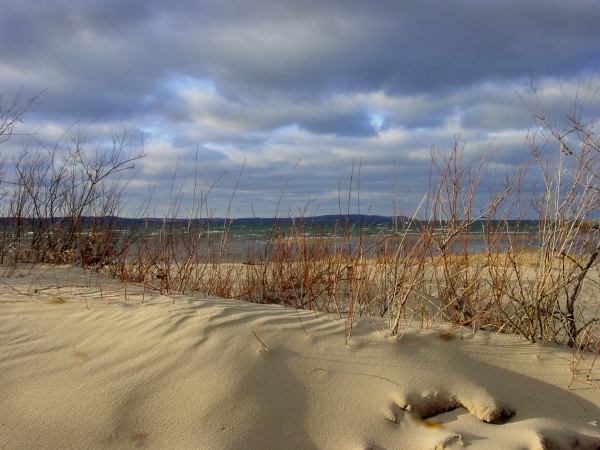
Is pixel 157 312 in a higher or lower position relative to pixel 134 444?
higher

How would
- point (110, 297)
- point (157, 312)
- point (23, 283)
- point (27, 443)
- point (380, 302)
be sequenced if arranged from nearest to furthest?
point (27, 443)
point (157, 312)
point (110, 297)
point (380, 302)
point (23, 283)

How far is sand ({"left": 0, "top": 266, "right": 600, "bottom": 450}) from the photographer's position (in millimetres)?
2252

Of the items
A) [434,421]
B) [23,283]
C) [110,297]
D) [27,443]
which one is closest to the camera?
[27,443]

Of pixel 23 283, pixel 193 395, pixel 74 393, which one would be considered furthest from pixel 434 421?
pixel 23 283

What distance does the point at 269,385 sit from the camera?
2568 millimetres

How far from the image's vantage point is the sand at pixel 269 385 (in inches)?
88.7

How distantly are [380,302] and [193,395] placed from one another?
2.46 metres

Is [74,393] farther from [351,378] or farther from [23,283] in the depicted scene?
[23,283]

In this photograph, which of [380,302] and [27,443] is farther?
[380,302]

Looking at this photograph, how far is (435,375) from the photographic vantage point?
274cm

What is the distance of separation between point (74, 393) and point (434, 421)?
1960 mm

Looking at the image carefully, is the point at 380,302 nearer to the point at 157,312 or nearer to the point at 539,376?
the point at 539,376

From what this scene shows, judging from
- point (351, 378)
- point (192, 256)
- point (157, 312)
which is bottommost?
point (351, 378)

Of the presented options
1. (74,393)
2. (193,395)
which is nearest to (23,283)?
(74,393)
